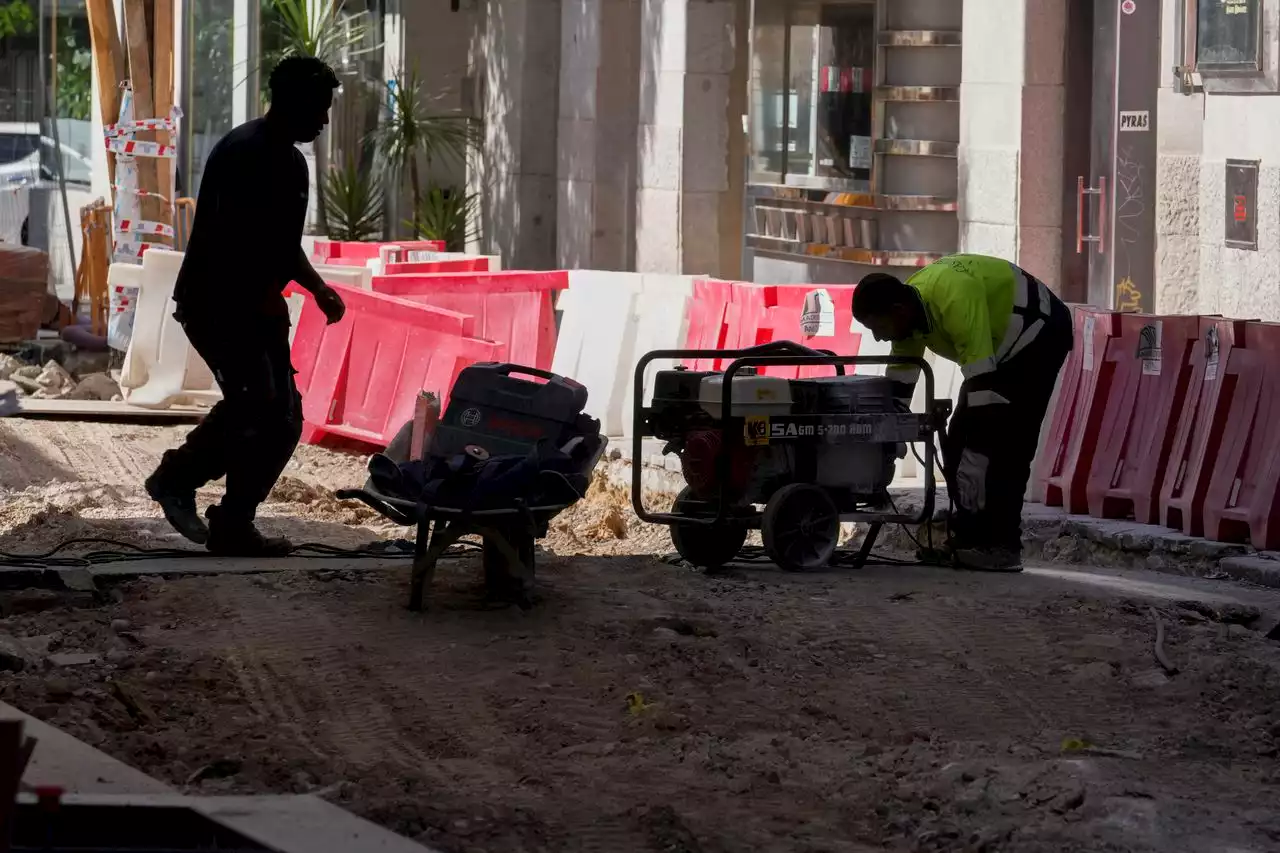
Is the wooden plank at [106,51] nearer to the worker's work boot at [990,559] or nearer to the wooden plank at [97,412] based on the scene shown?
the wooden plank at [97,412]

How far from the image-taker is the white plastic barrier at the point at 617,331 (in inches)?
582

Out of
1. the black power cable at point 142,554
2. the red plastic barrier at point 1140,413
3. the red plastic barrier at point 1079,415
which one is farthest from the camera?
the red plastic barrier at point 1079,415

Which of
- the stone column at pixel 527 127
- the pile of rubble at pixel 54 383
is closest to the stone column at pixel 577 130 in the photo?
the stone column at pixel 527 127

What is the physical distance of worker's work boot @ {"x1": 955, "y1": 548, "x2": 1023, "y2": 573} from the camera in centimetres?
945

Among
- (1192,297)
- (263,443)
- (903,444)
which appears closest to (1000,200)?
(1192,297)

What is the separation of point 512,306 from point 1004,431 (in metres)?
6.85

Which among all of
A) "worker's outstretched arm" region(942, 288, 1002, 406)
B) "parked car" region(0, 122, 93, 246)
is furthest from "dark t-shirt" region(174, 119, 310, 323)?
"parked car" region(0, 122, 93, 246)

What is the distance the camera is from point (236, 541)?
9.22 m

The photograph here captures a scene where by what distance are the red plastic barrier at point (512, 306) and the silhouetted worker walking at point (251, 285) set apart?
6.28 meters

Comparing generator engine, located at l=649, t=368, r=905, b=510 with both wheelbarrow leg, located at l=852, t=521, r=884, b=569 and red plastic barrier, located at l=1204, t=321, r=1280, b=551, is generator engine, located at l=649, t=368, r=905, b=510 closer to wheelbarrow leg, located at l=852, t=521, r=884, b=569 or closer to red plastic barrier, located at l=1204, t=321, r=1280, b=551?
wheelbarrow leg, located at l=852, t=521, r=884, b=569

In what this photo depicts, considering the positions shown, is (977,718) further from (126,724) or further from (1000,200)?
(1000,200)

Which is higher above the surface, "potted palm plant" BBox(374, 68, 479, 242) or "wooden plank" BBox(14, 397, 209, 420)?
"potted palm plant" BBox(374, 68, 479, 242)

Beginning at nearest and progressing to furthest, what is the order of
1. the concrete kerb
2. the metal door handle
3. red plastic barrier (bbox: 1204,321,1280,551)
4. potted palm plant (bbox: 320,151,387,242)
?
the concrete kerb < red plastic barrier (bbox: 1204,321,1280,551) < the metal door handle < potted palm plant (bbox: 320,151,387,242)

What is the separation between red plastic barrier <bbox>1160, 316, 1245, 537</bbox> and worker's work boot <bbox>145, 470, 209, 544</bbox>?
182 inches
